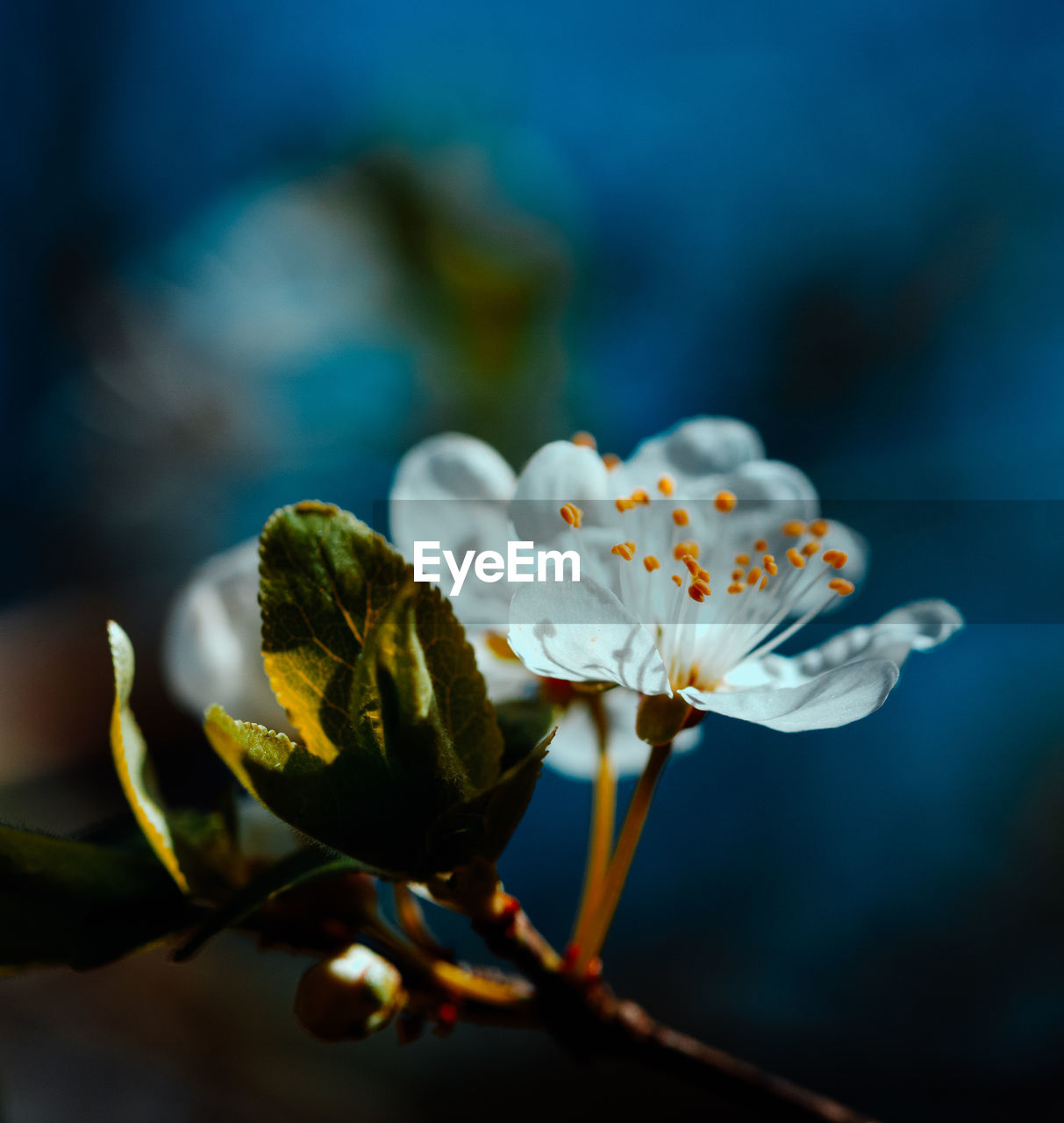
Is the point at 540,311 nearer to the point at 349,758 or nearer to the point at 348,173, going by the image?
the point at 348,173

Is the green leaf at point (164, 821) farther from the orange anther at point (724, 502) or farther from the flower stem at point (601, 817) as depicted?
the orange anther at point (724, 502)

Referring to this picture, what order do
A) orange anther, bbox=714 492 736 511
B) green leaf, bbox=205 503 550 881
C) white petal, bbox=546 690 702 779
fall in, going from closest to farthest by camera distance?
green leaf, bbox=205 503 550 881, orange anther, bbox=714 492 736 511, white petal, bbox=546 690 702 779

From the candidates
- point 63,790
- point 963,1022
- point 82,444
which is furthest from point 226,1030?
point 963,1022

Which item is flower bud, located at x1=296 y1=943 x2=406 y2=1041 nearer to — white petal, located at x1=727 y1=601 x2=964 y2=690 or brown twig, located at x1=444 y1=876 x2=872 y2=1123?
brown twig, located at x1=444 y1=876 x2=872 y2=1123

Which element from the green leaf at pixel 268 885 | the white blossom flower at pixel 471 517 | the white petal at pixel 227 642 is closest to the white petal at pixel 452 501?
the white blossom flower at pixel 471 517

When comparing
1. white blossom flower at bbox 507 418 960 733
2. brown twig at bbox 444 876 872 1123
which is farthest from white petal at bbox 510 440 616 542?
brown twig at bbox 444 876 872 1123
